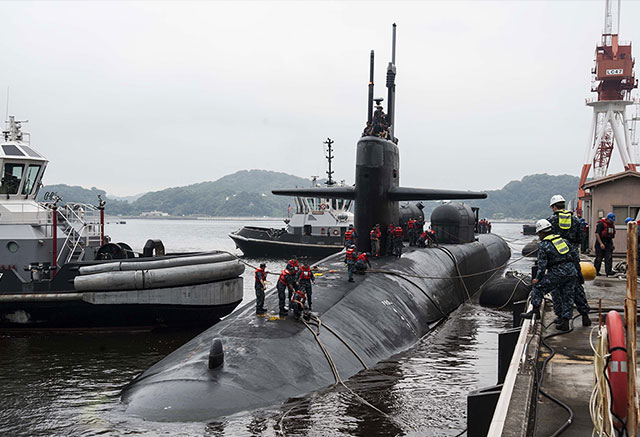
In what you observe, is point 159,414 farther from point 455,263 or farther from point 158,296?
point 455,263

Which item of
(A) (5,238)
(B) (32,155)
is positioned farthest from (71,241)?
(B) (32,155)

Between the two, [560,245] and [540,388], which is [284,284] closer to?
[560,245]

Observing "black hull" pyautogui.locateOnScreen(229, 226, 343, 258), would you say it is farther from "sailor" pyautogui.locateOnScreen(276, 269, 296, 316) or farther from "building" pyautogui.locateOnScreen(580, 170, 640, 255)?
"sailor" pyautogui.locateOnScreen(276, 269, 296, 316)

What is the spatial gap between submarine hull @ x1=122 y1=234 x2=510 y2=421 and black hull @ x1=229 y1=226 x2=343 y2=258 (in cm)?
2472

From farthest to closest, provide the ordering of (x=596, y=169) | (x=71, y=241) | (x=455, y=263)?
1. (x=596, y=169)
2. (x=455, y=263)
3. (x=71, y=241)

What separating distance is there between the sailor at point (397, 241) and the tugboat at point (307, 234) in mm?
22847

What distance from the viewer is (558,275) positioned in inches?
341

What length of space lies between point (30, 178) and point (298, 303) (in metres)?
13.0

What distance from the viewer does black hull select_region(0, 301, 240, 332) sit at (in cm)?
1641

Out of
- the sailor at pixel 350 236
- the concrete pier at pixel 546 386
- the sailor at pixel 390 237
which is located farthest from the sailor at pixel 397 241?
the concrete pier at pixel 546 386

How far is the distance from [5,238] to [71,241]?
1910mm

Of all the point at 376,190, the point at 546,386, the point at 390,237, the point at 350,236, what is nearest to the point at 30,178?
the point at 350,236

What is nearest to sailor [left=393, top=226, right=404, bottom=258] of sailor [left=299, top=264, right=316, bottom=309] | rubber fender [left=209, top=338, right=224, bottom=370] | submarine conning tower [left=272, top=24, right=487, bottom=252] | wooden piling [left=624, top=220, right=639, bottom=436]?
submarine conning tower [left=272, top=24, right=487, bottom=252]

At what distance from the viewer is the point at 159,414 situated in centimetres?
781
